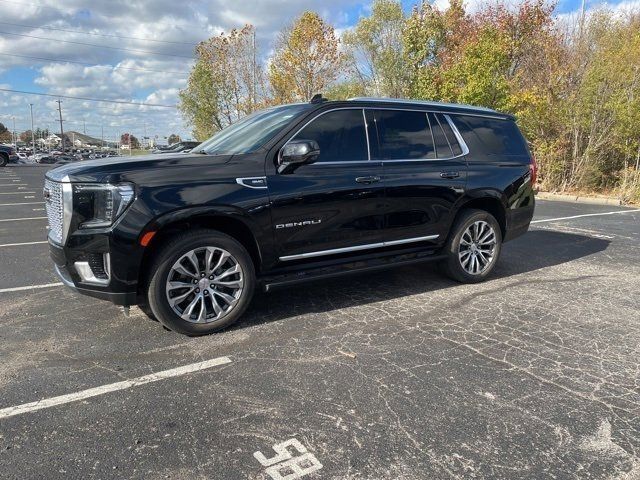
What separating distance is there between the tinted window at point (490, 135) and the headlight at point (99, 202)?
3612 mm

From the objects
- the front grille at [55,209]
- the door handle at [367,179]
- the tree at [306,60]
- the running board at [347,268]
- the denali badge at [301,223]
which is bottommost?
→ the running board at [347,268]

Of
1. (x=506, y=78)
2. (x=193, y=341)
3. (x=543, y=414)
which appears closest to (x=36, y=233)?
(x=193, y=341)

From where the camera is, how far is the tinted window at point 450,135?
5.34 metres

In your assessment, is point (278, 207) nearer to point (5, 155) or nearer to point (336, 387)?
point (336, 387)

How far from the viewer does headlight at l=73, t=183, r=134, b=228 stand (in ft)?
11.8

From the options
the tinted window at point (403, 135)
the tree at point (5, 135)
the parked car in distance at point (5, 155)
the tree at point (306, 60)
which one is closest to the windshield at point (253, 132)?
the tinted window at point (403, 135)

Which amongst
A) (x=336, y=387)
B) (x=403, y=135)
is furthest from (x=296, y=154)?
(x=336, y=387)

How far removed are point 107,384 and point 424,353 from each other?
2281mm

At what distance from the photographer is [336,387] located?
10.6 feet

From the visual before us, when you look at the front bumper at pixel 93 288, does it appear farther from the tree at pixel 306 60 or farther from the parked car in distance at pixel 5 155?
the parked car in distance at pixel 5 155

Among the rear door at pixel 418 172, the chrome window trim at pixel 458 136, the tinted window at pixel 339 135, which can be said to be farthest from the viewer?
the chrome window trim at pixel 458 136

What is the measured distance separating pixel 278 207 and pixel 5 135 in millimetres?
127936

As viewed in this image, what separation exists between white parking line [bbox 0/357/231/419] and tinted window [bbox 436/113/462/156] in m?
3.35

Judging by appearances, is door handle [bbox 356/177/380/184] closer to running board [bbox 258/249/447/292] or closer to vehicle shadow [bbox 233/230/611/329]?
running board [bbox 258/249/447/292]
